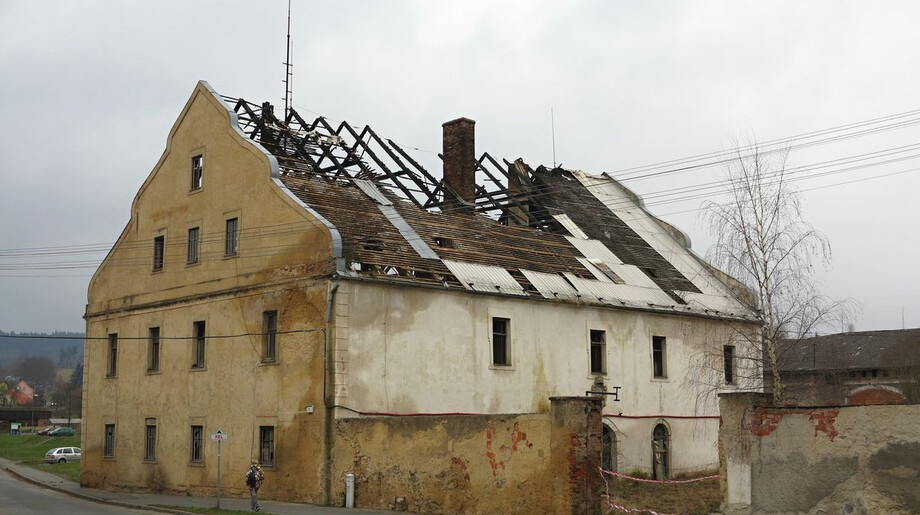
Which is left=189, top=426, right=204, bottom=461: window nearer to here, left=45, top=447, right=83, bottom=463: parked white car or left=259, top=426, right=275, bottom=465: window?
left=259, top=426, right=275, bottom=465: window

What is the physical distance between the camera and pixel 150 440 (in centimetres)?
3256

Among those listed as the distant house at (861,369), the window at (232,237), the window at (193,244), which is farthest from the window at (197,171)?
the distant house at (861,369)

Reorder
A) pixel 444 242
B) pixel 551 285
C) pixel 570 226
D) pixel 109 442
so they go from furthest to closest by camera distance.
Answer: pixel 570 226, pixel 109 442, pixel 551 285, pixel 444 242

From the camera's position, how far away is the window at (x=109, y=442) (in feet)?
113

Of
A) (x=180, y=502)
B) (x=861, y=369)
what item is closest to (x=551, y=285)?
(x=180, y=502)

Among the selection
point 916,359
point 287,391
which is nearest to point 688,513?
point 287,391

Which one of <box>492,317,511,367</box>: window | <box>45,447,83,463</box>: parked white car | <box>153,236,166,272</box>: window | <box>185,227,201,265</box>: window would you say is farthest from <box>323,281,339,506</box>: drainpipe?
<box>45,447,83,463</box>: parked white car

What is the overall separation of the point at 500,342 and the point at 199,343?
32.2 feet

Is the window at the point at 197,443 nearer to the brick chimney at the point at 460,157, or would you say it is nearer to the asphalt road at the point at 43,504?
the asphalt road at the point at 43,504

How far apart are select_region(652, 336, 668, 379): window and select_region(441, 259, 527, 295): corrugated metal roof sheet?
21.7ft

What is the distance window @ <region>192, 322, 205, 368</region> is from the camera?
30.9m

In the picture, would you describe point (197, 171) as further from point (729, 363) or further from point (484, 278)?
point (729, 363)

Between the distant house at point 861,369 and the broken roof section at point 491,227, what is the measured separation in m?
24.5

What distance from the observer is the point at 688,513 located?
2066 centimetres
